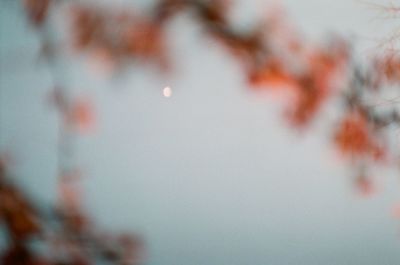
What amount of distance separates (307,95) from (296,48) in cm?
9

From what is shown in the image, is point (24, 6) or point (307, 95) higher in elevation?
point (24, 6)

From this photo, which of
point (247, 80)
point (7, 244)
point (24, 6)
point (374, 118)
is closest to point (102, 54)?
point (24, 6)

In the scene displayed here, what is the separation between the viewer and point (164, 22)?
3.48 ft

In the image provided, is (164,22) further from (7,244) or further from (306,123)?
(7,244)

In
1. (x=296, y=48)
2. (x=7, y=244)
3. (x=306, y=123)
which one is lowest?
(x=7, y=244)

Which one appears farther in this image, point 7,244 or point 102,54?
point 102,54

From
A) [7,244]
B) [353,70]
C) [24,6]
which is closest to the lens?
[7,244]

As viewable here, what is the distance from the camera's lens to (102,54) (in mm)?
1068

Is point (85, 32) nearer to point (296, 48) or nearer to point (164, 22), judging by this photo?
point (164, 22)

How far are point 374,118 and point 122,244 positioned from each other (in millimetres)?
566

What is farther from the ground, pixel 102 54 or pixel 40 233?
pixel 102 54

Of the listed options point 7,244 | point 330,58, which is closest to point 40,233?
point 7,244

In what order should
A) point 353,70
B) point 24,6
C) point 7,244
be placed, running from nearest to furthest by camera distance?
point 7,244 < point 24,6 < point 353,70

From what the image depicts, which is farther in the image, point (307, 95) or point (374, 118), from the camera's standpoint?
point (374, 118)
